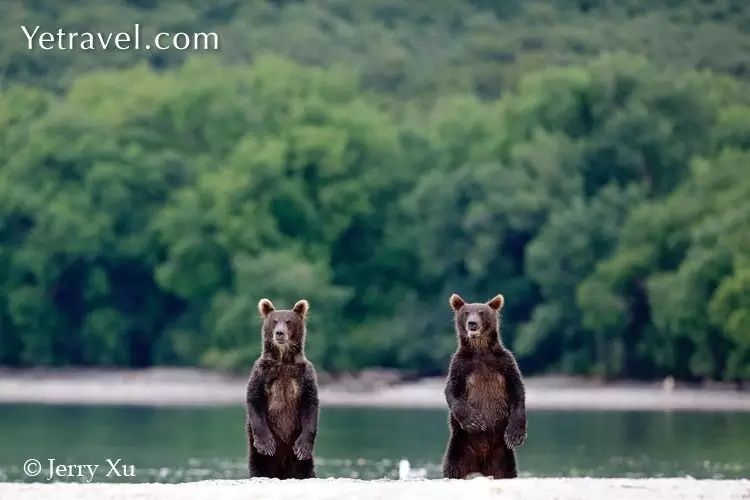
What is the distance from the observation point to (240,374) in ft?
260

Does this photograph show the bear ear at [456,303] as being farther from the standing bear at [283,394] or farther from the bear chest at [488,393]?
the standing bear at [283,394]

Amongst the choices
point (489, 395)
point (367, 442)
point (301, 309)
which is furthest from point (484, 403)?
point (367, 442)

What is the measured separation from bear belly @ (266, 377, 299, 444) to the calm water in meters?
14.2

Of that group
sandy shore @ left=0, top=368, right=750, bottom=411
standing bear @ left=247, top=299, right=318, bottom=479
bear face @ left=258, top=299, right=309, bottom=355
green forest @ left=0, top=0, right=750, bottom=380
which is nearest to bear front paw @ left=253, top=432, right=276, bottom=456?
standing bear @ left=247, top=299, right=318, bottom=479

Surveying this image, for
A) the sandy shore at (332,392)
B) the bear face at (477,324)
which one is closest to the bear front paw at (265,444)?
the bear face at (477,324)

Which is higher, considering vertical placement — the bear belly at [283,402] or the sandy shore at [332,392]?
the sandy shore at [332,392]

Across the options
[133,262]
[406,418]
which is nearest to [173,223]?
[133,262]

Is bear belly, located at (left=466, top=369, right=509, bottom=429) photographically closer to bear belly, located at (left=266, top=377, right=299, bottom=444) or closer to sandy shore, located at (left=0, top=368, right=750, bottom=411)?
bear belly, located at (left=266, top=377, right=299, bottom=444)

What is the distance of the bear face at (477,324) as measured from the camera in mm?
16641

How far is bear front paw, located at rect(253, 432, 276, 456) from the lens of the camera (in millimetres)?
17234

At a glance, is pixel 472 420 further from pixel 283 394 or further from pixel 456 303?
pixel 283 394

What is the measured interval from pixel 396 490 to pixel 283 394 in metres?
1.99

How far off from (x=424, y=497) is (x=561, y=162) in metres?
63.9

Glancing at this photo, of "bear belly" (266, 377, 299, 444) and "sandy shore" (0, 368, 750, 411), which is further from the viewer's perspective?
"sandy shore" (0, 368, 750, 411)
